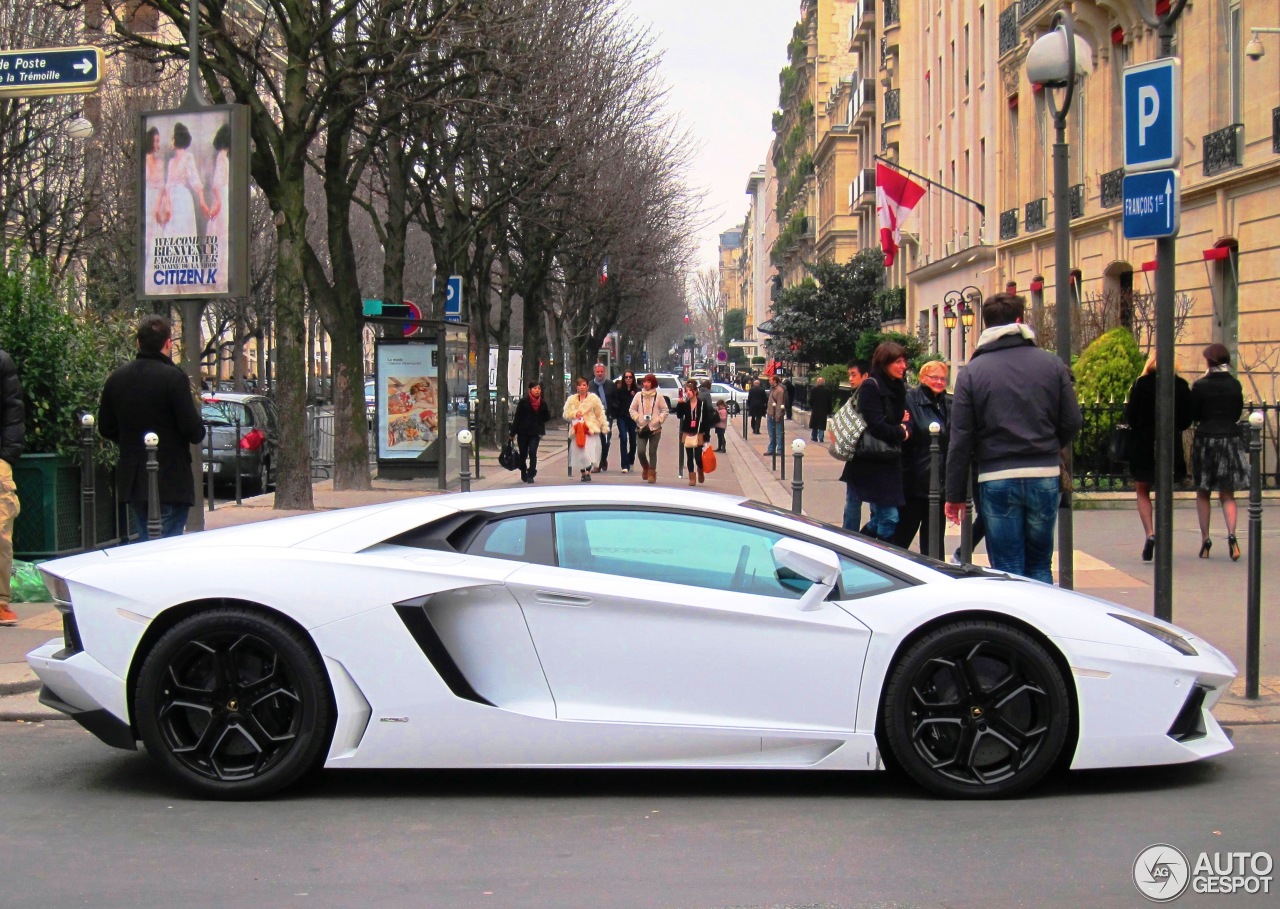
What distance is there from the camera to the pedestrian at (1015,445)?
7617mm

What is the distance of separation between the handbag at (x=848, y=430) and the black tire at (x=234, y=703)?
5056mm

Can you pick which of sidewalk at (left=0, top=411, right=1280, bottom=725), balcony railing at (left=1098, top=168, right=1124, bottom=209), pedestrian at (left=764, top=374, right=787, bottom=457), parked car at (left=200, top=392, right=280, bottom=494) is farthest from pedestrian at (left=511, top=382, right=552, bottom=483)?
balcony railing at (left=1098, top=168, right=1124, bottom=209)

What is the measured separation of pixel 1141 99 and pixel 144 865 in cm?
644

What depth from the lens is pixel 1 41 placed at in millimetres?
26234

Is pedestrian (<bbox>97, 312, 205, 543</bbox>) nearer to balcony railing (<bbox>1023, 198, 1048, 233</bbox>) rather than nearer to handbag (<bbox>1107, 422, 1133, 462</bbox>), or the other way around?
handbag (<bbox>1107, 422, 1133, 462</bbox>)

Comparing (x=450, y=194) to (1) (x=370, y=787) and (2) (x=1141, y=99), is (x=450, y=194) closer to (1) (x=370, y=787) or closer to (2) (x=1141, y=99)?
(2) (x=1141, y=99)

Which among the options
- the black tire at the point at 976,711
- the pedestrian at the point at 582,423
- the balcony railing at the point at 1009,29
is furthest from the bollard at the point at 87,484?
the balcony railing at the point at 1009,29

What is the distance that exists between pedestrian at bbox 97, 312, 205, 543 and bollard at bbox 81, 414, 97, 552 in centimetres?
31

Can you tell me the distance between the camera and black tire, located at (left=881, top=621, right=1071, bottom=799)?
553cm

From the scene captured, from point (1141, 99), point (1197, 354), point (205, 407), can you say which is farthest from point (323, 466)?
point (1141, 99)

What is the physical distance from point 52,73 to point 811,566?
7750mm

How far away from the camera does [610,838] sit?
516 centimetres

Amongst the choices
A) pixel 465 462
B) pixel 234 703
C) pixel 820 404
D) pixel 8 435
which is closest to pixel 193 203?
pixel 8 435

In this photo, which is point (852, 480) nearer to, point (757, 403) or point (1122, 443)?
point (1122, 443)
